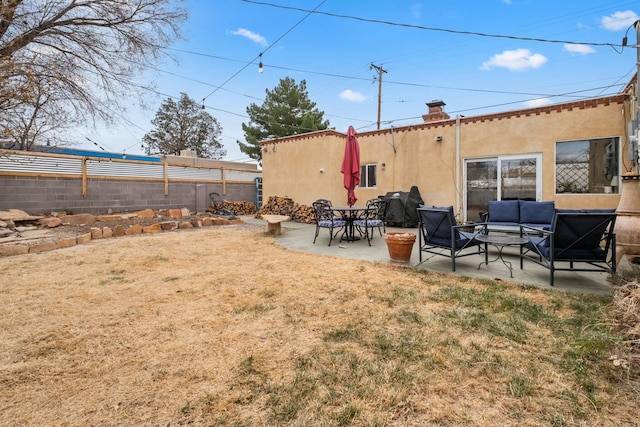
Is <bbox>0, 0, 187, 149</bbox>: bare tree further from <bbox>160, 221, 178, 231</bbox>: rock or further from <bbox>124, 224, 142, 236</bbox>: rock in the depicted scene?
<bbox>160, 221, 178, 231</bbox>: rock

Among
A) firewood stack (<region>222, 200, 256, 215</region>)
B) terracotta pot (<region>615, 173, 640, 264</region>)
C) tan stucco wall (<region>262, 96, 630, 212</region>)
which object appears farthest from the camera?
firewood stack (<region>222, 200, 256, 215</region>)

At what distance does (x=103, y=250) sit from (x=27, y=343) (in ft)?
12.5

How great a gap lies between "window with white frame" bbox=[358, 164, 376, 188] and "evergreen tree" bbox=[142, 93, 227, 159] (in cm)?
1848

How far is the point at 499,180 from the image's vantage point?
7.32 m

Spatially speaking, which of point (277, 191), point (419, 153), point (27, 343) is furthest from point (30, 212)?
point (419, 153)

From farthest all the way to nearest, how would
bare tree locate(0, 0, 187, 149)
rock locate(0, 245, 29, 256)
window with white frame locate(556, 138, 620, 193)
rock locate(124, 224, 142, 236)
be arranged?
rock locate(124, 224, 142, 236) → bare tree locate(0, 0, 187, 149) → window with white frame locate(556, 138, 620, 193) → rock locate(0, 245, 29, 256)

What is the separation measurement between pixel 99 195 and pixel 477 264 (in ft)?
34.5

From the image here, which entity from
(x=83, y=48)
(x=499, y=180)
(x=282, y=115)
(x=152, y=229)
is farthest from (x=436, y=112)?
(x=282, y=115)

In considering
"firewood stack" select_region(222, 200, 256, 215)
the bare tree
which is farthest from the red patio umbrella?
"firewood stack" select_region(222, 200, 256, 215)

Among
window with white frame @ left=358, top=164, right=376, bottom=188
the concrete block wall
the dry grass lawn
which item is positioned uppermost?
window with white frame @ left=358, top=164, right=376, bottom=188

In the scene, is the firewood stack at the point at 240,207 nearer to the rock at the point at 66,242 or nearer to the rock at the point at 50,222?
the rock at the point at 50,222

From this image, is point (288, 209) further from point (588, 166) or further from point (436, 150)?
point (588, 166)

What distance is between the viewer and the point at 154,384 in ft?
5.58

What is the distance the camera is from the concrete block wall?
785cm
